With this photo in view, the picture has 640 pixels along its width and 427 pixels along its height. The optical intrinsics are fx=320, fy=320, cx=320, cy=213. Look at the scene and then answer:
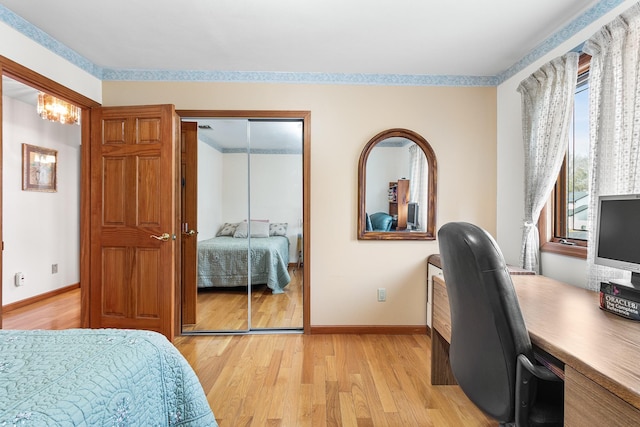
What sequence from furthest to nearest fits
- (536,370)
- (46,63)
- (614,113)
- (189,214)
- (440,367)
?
(189,214)
(46,63)
(440,367)
(614,113)
(536,370)

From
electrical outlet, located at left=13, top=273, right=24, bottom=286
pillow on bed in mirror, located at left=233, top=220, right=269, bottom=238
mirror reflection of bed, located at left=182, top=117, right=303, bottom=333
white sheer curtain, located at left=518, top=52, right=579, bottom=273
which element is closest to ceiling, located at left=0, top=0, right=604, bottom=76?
white sheer curtain, located at left=518, top=52, right=579, bottom=273

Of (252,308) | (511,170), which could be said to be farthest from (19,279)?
(511,170)

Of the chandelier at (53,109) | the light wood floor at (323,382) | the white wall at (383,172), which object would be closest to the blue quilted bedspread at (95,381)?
the light wood floor at (323,382)

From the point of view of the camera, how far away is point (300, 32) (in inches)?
92.9

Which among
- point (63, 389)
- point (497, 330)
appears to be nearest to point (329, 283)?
point (497, 330)

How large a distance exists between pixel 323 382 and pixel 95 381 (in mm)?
1611

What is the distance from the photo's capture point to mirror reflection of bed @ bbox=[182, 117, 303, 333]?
10.6ft

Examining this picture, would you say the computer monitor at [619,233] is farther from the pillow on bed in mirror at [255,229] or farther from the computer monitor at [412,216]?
the pillow on bed in mirror at [255,229]

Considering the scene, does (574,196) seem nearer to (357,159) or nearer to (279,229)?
(357,159)

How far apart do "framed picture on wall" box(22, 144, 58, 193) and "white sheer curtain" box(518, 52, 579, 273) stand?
18.3 feet

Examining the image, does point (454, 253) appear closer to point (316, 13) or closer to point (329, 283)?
point (316, 13)

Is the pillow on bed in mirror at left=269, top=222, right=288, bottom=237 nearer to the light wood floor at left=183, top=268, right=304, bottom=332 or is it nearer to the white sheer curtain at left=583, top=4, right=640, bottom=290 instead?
the light wood floor at left=183, top=268, right=304, bottom=332

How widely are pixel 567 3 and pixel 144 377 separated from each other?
305 centimetres

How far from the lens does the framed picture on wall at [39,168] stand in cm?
406
